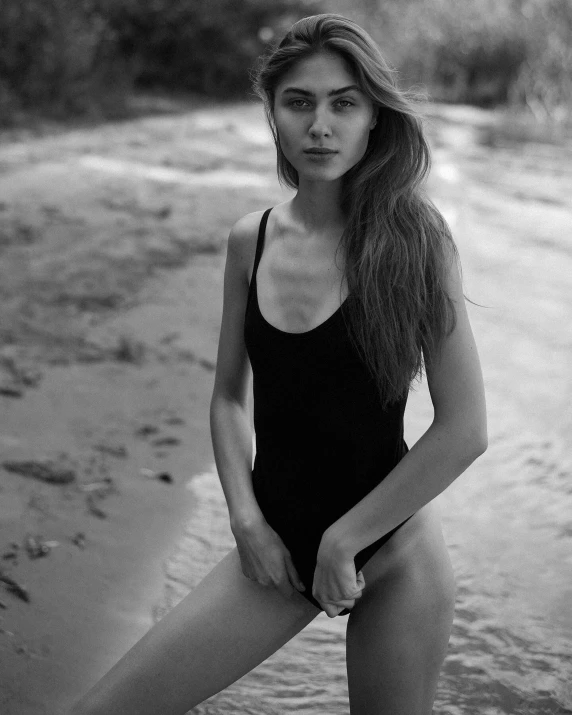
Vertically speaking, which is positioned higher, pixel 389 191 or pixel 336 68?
pixel 336 68

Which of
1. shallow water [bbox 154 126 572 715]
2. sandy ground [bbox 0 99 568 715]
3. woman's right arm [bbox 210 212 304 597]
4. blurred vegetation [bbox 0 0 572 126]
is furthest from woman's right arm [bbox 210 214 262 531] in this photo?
blurred vegetation [bbox 0 0 572 126]

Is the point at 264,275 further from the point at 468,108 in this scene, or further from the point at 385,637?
the point at 468,108

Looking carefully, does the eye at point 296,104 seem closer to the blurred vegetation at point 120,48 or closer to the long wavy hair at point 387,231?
the long wavy hair at point 387,231

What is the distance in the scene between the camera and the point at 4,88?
1161 cm

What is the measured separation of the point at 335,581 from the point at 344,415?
0.31 meters

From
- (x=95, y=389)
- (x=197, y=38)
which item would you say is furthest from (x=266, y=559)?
(x=197, y=38)

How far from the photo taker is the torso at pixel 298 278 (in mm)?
2011

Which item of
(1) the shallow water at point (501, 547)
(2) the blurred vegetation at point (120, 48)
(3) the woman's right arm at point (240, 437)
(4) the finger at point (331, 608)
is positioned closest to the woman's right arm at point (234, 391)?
(3) the woman's right arm at point (240, 437)

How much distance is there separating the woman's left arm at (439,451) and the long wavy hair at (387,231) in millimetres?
34

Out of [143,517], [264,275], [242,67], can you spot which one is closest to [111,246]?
[143,517]

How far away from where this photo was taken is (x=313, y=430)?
6.63 ft

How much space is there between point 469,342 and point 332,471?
0.37 metres

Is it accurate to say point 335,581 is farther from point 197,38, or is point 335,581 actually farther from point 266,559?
point 197,38

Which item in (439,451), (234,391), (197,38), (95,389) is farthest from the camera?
(197,38)
